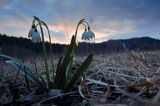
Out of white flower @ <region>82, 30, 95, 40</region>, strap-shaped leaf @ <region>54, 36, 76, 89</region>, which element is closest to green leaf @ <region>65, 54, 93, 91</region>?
strap-shaped leaf @ <region>54, 36, 76, 89</region>

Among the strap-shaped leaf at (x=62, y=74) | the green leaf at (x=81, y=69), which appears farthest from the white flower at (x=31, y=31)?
the green leaf at (x=81, y=69)

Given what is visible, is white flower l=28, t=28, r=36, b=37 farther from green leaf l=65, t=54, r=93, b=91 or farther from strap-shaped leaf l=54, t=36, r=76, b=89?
green leaf l=65, t=54, r=93, b=91

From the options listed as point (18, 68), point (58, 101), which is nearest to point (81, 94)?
point (58, 101)

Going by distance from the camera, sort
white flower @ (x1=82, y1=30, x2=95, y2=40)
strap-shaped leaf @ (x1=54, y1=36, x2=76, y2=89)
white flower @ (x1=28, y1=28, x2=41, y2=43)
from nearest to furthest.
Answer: strap-shaped leaf @ (x1=54, y1=36, x2=76, y2=89) < white flower @ (x1=28, y1=28, x2=41, y2=43) < white flower @ (x1=82, y1=30, x2=95, y2=40)

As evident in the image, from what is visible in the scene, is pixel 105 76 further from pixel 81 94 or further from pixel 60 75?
pixel 81 94

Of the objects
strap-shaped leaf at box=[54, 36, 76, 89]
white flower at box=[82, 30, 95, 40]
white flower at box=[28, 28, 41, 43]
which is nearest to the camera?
strap-shaped leaf at box=[54, 36, 76, 89]

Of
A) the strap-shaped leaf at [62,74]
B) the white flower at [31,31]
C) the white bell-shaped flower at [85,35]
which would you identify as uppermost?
the white flower at [31,31]

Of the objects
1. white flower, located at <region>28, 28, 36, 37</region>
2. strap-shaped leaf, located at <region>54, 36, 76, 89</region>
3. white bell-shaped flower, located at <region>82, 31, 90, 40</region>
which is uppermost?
white flower, located at <region>28, 28, 36, 37</region>

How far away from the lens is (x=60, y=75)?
317 cm

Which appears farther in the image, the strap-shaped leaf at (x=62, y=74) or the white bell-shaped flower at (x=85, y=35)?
the white bell-shaped flower at (x=85, y=35)

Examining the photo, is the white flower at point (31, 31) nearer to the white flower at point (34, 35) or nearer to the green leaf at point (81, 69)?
the white flower at point (34, 35)

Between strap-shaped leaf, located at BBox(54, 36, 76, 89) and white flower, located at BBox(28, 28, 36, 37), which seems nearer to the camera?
strap-shaped leaf, located at BBox(54, 36, 76, 89)

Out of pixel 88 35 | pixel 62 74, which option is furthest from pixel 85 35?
pixel 62 74

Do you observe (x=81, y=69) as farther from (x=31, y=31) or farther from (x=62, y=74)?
(x=31, y=31)
